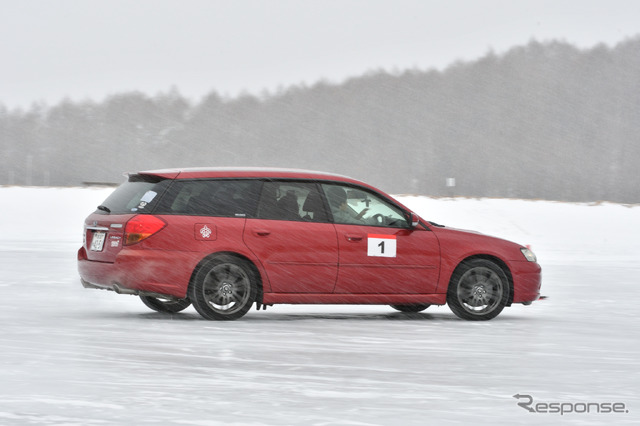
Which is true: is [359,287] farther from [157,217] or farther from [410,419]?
[410,419]

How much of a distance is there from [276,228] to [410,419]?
5.49m

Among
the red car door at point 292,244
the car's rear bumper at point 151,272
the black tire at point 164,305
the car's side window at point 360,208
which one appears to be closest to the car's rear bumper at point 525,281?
the car's side window at point 360,208

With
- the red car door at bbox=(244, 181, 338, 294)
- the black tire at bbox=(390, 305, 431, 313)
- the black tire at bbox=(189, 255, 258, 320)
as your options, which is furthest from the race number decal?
the black tire at bbox=(390, 305, 431, 313)

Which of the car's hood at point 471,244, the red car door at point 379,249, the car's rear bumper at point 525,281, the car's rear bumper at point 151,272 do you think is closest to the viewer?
the car's rear bumper at point 151,272

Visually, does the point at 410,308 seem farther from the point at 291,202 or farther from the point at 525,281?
the point at 291,202

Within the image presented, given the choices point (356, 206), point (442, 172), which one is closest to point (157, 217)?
point (356, 206)

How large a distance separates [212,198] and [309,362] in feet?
11.4

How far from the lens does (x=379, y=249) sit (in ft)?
38.8

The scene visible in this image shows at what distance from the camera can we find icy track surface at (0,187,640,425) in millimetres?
6582

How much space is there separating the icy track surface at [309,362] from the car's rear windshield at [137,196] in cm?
123

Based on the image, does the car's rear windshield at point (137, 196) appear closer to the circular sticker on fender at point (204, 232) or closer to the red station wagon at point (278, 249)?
the red station wagon at point (278, 249)

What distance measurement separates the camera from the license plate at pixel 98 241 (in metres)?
11.6

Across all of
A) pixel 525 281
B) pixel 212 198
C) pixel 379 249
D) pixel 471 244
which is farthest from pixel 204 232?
pixel 525 281

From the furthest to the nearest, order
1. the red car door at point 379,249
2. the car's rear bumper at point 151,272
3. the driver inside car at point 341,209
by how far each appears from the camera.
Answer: the driver inside car at point 341,209, the red car door at point 379,249, the car's rear bumper at point 151,272
